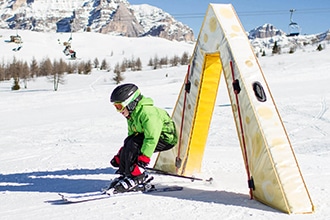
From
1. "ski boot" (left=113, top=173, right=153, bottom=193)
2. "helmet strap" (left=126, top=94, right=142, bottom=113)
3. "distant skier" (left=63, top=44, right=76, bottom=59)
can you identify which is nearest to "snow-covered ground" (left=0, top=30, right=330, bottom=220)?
"ski boot" (left=113, top=173, right=153, bottom=193)

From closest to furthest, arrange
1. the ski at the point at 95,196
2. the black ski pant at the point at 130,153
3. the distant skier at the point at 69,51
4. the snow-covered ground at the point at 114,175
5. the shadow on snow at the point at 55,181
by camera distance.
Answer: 1. the snow-covered ground at the point at 114,175
2. the ski at the point at 95,196
3. the black ski pant at the point at 130,153
4. the shadow on snow at the point at 55,181
5. the distant skier at the point at 69,51

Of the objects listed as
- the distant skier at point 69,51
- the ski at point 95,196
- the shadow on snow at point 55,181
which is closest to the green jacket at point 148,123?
the ski at point 95,196

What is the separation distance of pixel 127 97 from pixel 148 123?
0.37 meters

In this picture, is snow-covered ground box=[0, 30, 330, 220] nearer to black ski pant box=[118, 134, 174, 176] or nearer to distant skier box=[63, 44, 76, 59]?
black ski pant box=[118, 134, 174, 176]

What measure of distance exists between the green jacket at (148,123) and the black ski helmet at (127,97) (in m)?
0.05

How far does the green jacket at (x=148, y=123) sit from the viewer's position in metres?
3.76

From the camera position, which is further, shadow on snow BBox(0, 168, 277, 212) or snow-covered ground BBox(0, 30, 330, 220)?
shadow on snow BBox(0, 168, 277, 212)

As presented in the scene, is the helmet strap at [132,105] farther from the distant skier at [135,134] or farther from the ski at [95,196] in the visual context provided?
the ski at [95,196]

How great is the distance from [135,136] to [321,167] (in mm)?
2731

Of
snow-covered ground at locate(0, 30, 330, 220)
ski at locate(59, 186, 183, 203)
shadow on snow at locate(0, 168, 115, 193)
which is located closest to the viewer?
snow-covered ground at locate(0, 30, 330, 220)

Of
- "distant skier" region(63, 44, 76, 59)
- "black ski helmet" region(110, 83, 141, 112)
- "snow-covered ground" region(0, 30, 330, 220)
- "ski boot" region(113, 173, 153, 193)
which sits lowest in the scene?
"snow-covered ground" region(0, 30, 330, 220)

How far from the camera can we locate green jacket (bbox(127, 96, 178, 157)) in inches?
148

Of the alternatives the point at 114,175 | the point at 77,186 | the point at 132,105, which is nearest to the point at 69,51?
the point at 114,175

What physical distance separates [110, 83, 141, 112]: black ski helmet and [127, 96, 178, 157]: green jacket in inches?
2.0
